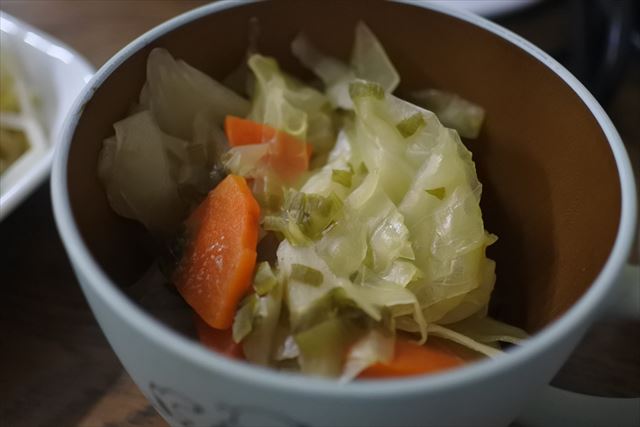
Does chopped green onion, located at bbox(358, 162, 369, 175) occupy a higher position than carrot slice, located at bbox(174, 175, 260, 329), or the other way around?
chopped green onion, located at bbox(358, 162, 369, 175)

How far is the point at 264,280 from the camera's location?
1.53 feet

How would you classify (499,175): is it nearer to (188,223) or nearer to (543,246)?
(543,246)

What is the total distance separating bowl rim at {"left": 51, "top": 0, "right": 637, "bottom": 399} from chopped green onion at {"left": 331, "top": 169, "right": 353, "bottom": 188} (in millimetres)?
169

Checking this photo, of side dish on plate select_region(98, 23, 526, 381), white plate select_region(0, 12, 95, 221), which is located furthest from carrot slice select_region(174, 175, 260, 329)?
white plate select_region(0, 12, 95, 221)

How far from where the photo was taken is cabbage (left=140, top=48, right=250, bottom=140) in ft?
1.77

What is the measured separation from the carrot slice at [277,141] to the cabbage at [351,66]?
0.06 metres

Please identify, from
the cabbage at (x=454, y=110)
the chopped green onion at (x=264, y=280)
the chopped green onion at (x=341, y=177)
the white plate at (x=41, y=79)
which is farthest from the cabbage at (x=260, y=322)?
the white plate at (x=41, y=79)

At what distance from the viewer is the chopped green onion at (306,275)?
461 mm

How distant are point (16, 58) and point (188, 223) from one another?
0.47 meters

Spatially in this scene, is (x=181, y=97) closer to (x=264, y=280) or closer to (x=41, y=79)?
(x=264, y=280)

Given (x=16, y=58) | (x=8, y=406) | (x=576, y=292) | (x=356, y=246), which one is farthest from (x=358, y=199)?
(x=16, y=58)

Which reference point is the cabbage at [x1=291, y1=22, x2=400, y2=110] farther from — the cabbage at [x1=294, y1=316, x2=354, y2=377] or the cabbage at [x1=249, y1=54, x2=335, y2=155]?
the cabbage at [x1=294, y1=316, x2=354, y2=377]

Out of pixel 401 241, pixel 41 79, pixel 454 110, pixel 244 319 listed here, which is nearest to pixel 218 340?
pixel 244 319

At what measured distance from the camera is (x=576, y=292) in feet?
1.48
